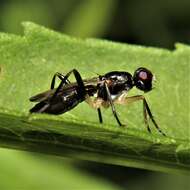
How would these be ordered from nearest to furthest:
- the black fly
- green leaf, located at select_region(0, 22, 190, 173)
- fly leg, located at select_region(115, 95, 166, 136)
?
1. green leaf, located at select_region(0, 22, 190, 173)
2. fly leg, located at select_region(115, 95, 166, 136)
3. the black fly

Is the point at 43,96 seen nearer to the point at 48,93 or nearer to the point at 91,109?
the point at 48,93

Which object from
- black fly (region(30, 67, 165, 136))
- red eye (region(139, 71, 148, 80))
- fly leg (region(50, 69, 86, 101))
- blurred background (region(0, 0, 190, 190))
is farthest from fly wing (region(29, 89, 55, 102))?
blurred background (region(0, 0, 190, 190))

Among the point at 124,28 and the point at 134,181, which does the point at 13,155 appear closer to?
the point at 134,181

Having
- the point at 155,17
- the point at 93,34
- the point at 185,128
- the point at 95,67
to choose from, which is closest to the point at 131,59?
the point at 95,67

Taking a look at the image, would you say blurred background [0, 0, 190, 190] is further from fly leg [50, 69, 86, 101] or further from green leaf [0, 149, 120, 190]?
fly leg [50, 69, 86, 101]

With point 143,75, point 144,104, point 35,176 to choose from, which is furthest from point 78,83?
point 35,176

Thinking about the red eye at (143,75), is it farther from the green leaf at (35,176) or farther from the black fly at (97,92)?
the green leaf at (35,176)

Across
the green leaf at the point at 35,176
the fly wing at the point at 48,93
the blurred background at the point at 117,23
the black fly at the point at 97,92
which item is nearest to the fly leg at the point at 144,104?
the black fly at the point at 97,92
